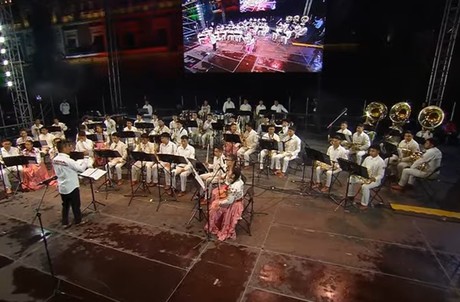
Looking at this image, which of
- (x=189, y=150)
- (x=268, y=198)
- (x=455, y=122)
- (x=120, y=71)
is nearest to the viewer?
(x=268, y=198)

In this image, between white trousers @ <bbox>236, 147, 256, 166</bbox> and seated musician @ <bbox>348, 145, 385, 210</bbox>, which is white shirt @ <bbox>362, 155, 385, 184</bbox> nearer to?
seated musician @ <bbox>348, 145, 385, 210</bbox>

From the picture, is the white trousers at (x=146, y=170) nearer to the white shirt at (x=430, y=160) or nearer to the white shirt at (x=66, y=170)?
the white shirt at (x=66, y=170)

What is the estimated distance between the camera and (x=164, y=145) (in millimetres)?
8203

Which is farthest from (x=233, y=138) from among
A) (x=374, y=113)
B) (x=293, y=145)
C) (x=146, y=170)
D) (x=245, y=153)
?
(x=374, y=113)

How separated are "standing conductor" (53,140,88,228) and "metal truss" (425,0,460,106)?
11652 millimetres

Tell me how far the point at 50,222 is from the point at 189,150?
3.55m

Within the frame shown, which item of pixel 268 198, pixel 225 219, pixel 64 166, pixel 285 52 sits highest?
pixel 285 52

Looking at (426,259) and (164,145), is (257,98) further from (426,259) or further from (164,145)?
(426,259)

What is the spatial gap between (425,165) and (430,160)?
0.58 ft

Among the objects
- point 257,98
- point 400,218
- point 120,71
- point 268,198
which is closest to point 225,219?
point 268,198

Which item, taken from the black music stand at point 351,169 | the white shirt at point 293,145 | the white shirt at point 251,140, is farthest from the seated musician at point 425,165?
the white shirt at point 251,140

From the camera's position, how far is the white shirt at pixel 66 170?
18.4ft

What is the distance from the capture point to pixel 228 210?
18.3ft

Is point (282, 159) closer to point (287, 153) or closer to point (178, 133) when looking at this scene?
point (287, 153)
